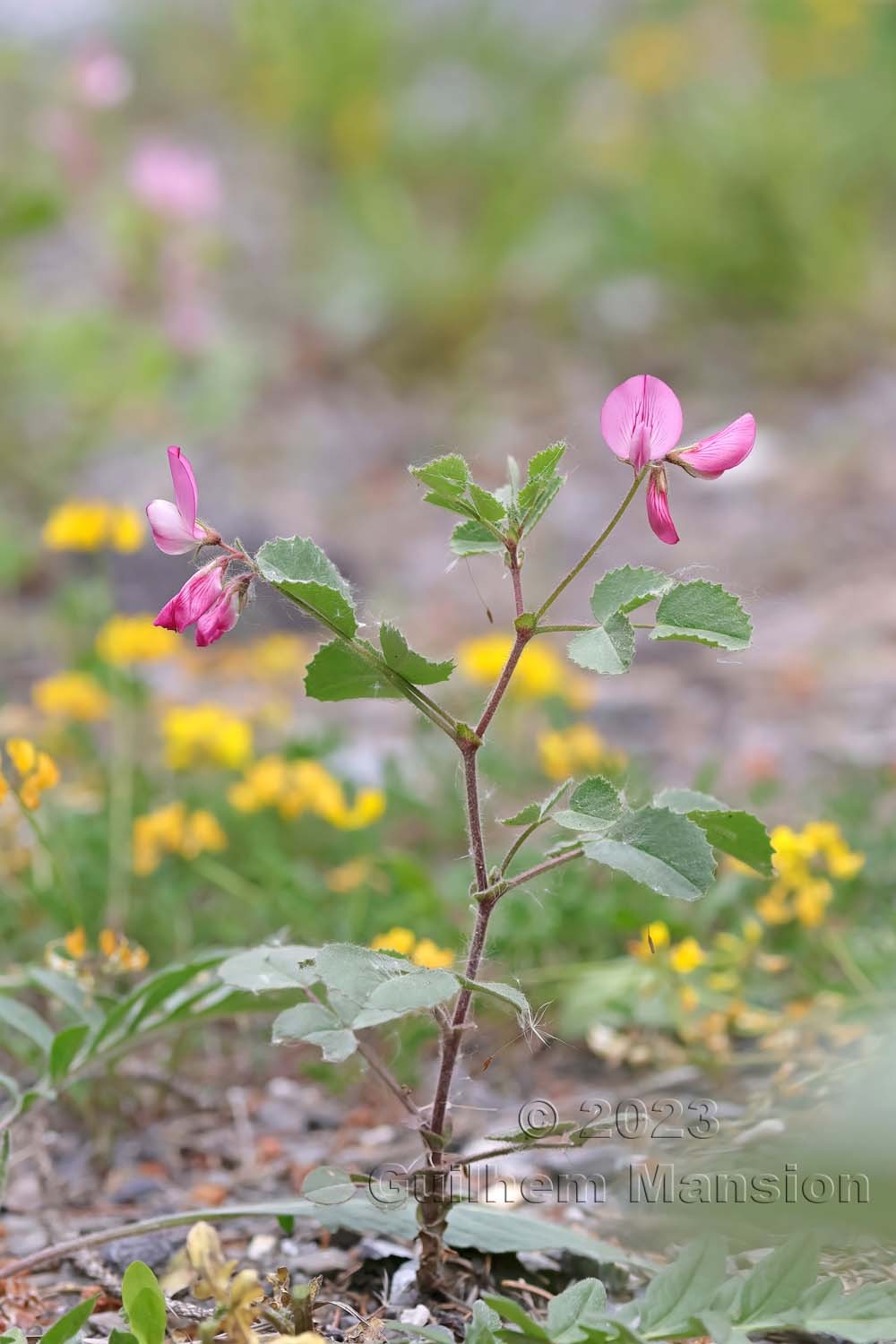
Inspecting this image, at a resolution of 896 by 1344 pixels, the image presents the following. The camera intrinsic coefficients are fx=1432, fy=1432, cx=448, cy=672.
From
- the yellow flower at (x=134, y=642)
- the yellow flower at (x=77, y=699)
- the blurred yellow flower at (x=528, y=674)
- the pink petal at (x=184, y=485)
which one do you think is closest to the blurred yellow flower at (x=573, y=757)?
the blurred yellow flower at (x=528, y=674)

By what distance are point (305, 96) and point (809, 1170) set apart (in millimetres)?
5970

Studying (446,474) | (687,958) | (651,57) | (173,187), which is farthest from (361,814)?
(651,57)

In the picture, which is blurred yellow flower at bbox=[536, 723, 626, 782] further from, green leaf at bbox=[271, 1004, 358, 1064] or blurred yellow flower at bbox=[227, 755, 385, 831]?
green leaf at bbox=[271, 1004, 358, 1064]

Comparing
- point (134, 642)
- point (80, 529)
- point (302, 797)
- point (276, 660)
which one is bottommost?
point (302, 797)

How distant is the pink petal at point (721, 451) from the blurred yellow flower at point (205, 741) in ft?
4.65

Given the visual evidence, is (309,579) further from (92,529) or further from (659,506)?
(92,529)

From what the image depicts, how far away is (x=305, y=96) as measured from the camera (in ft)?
20.3

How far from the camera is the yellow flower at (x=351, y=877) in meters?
2.05

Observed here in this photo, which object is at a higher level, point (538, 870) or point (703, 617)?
point (703, 617)

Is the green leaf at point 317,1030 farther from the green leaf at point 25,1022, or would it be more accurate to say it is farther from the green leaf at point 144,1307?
the green leaf at point 25,1022

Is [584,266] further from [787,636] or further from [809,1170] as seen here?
[809,1170]

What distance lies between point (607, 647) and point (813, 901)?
93 centimetres

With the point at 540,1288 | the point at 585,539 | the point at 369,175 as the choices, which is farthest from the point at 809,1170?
the point at 369,175

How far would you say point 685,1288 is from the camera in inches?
41.6
